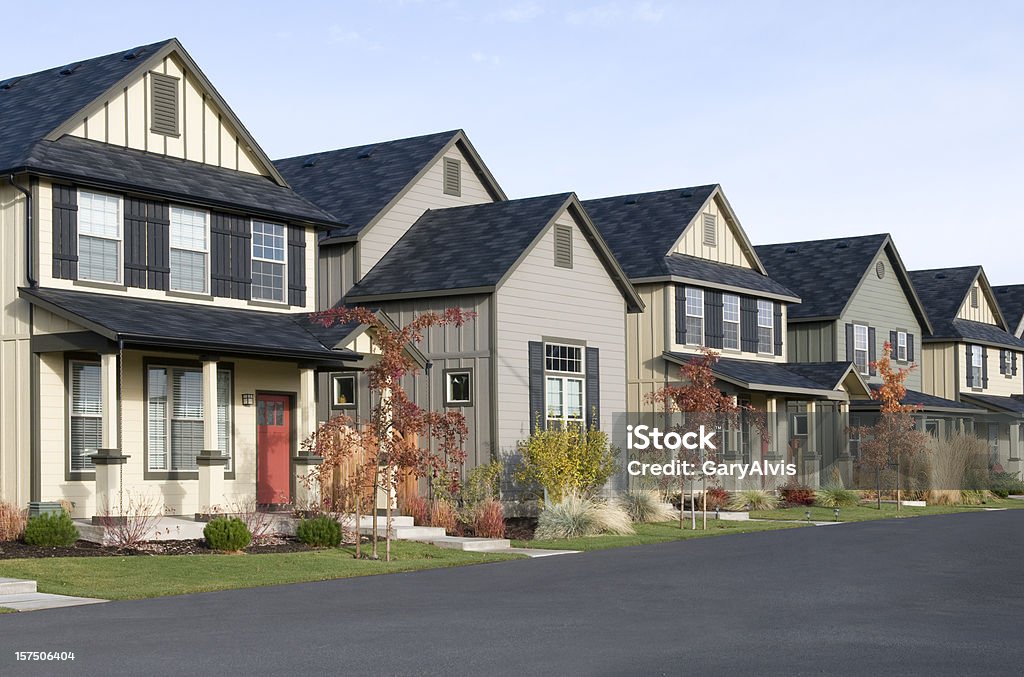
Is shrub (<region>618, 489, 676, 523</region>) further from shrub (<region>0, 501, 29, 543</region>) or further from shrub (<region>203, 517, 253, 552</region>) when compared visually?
shrub (<region>0, 501, 29, 543</region>)

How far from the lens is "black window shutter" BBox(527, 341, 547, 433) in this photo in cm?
3130

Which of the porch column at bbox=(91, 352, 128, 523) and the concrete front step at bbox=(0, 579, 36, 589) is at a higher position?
the porch column at bbox=(91, 352, 128, 523)

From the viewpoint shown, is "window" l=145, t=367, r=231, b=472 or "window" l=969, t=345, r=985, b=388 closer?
"window" l=145, t=367, r=231, b=472

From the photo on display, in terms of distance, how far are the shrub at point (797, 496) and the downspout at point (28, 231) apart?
2306 cm

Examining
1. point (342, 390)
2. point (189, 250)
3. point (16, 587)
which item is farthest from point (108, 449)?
point (342, 390)

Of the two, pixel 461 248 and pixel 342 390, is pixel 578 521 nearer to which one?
pixel 342 390

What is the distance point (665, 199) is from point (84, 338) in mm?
23962

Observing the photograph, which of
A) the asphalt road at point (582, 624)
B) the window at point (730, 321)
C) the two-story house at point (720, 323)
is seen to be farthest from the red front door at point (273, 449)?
the window at point (730, 321)

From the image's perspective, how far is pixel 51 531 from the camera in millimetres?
21219

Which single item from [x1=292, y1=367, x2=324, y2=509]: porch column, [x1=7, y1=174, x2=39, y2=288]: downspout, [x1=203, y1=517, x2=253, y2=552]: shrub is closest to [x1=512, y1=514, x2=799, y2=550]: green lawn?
[x1=292, y1=367, x2=324, y2=509]: porch column

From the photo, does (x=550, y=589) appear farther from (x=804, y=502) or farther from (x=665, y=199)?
(x=665, y=199)

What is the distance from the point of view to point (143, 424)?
24641 mm

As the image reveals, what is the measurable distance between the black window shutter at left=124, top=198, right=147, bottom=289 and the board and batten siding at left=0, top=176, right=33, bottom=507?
1964 mm

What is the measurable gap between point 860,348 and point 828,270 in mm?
3285
